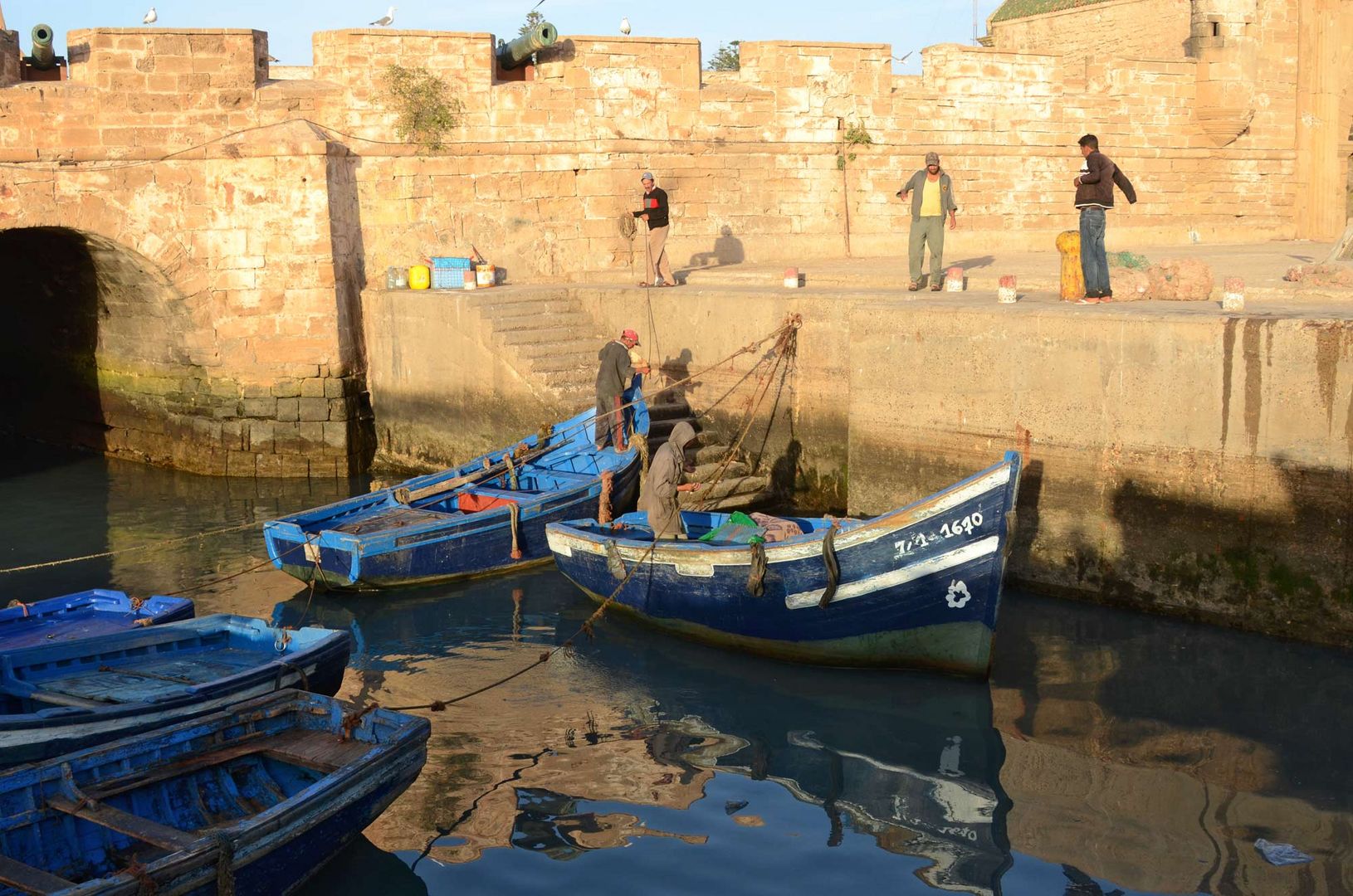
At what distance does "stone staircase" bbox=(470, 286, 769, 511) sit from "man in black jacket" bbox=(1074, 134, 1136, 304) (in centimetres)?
408

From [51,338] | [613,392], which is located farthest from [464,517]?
[51,338]

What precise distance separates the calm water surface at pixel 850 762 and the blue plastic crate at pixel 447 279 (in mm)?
6944

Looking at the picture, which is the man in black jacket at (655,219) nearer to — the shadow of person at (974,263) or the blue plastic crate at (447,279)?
the blue plastic crate at (447,279)

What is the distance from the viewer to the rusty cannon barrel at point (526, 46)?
1820 centimetres

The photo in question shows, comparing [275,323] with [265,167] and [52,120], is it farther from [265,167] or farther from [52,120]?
[52,120]

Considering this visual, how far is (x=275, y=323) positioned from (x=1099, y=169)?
33.8 ft

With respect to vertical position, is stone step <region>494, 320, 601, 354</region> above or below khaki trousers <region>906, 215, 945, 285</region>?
below

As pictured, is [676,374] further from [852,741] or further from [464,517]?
[852,741]

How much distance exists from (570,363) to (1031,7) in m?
17.0

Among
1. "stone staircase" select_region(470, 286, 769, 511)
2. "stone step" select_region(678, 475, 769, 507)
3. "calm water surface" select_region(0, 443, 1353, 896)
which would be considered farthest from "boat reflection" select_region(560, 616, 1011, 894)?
"stone staircase" select_region(470, 286, 769, 511)

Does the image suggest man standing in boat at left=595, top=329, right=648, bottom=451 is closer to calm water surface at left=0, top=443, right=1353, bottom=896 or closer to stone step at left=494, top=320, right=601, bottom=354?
stone step at left=494, top=320, right=601, bottom=354

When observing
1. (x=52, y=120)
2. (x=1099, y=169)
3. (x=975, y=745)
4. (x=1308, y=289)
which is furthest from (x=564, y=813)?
(x=52, y=120)

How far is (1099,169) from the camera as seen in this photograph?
39.0ft

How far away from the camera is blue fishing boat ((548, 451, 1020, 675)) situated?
916 cm
